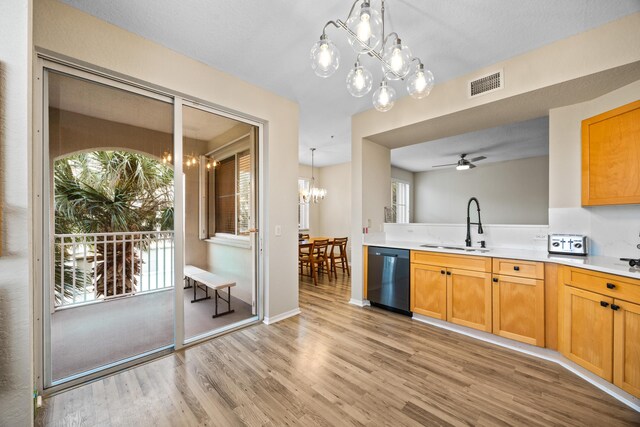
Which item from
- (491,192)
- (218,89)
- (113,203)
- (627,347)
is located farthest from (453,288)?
(491,192)

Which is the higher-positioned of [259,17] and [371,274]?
[259,17]

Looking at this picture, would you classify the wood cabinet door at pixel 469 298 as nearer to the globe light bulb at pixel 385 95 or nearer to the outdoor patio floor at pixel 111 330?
the globe light bulb at pixel 385 95

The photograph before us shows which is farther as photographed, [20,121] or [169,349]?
[169,349]

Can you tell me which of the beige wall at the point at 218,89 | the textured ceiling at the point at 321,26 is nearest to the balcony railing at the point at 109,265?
the beige wall at the point at 218,89

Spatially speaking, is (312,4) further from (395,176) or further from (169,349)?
(395,176)

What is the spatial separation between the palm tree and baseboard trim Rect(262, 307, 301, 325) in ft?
4.82

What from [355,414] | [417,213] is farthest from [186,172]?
[417,213]

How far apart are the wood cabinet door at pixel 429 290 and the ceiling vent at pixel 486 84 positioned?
193 cm

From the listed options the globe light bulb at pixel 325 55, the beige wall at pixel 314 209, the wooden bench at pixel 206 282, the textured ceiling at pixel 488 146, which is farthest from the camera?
the beige wall at pixel 314 209

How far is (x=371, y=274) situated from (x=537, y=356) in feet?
6.18

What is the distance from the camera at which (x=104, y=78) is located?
212cm

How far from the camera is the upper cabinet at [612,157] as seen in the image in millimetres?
2033

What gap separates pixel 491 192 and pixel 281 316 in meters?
6.74

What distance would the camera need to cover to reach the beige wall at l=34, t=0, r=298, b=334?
1857mm
